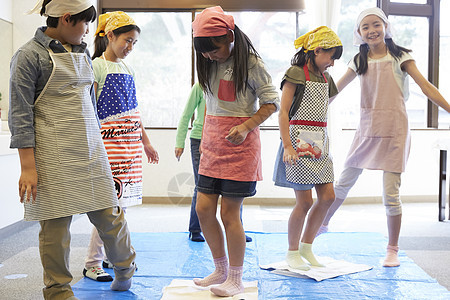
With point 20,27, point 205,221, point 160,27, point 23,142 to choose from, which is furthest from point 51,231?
point 160,27

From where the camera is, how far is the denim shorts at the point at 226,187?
2.04m

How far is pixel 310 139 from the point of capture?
2.41m

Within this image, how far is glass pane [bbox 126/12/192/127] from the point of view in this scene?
15.9 feet

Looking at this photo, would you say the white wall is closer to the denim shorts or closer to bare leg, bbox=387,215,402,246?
bare leg, bbox=387,215,402,246

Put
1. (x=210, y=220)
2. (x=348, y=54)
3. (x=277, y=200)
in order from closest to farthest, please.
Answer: (x=210, y=220) < (x=277, y=200) < (x=348, y=54)

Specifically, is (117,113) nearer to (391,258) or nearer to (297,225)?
(297,225)

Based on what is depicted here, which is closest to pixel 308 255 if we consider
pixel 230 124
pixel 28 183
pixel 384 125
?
pixel 384 125

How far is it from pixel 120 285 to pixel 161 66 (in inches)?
120

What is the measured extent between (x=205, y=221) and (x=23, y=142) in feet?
2.55

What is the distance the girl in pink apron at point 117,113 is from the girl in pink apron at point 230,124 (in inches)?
16.3

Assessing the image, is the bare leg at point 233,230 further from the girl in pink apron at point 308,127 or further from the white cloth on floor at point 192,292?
the girl in pink apron at point 308,127

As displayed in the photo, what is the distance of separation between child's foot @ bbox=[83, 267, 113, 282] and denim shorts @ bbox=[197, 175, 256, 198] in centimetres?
62

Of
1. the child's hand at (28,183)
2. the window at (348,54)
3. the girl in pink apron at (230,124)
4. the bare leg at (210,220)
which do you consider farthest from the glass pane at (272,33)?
the child's hand at (28,183)

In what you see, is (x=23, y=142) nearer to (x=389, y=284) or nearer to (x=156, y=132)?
(x=389, y=284)
